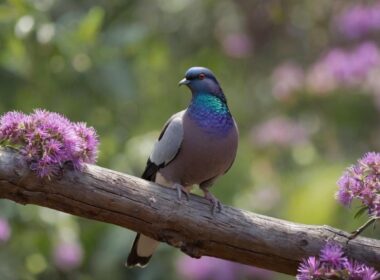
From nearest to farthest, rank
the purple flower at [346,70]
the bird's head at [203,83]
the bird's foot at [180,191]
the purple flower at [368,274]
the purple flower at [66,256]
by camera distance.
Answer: the purple flower at [368,274] → the bird's foot at [180,191] → the bird's head at [203,83] → the purple flower at [66,256] → the purple flower at [346,70]

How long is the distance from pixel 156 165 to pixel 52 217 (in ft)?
7.32

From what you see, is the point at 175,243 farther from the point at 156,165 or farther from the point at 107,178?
the point at 156,165

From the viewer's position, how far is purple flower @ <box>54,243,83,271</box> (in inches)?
239

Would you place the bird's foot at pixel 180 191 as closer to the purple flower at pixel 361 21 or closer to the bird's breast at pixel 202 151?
the bird's breast at pixel 202 151

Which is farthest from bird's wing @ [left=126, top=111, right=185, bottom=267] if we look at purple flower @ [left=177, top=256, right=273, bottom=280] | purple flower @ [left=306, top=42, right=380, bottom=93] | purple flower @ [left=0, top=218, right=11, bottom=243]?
purple flower @ [left=306, top=42, right=380, bottom=93]

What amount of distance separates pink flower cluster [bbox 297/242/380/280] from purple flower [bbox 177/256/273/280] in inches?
104

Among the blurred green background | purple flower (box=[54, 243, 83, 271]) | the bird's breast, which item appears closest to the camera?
the bird's breast

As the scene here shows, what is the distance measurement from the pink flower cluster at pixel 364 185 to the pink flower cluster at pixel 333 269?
0.58 ft

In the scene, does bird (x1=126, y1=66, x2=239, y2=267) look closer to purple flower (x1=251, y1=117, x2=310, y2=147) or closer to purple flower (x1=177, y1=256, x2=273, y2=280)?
purple flower (x1=177, y1=256, x2=273, y2=280)

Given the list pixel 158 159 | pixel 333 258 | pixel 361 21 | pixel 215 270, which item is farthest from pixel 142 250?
pixel 361 21

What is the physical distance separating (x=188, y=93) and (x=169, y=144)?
9.17ft

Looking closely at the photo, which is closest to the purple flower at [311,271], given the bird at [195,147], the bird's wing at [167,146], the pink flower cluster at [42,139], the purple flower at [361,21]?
the pink flower cluster at [42,139]

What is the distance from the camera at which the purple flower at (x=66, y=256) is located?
6082mm

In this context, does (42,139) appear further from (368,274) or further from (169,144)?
(368,274)
